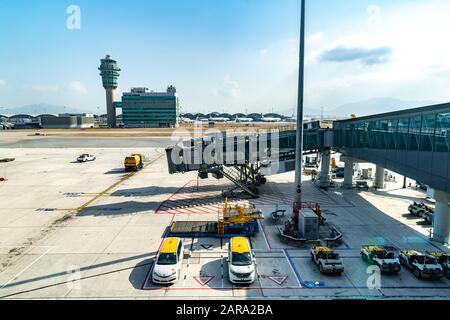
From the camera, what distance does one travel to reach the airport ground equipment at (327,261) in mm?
21125

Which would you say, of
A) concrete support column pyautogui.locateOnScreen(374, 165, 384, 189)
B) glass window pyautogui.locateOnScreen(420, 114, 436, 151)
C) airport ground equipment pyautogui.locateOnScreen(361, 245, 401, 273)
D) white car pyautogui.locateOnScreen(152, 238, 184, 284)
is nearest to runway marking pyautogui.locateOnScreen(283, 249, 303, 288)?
airport ground equipment pyautogui.locateOnScreen(361, 245, 401, 273)

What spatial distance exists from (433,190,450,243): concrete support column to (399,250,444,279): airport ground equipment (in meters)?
6.06

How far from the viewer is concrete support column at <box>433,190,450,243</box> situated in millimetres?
25578

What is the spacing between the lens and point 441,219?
26422 millimetres

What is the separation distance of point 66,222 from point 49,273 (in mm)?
11380

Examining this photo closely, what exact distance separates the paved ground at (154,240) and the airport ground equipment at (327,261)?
1.70 feet

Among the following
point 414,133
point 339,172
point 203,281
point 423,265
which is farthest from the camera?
point 339,172

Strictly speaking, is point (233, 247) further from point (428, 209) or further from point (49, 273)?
point (428, 209)

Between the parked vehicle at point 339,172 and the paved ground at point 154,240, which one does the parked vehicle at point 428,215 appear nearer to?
the paved ground at point 154,240

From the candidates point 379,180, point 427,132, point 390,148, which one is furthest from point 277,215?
point 379,180

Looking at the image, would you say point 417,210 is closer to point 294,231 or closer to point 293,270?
point 294,231

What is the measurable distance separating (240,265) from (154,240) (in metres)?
9.82
